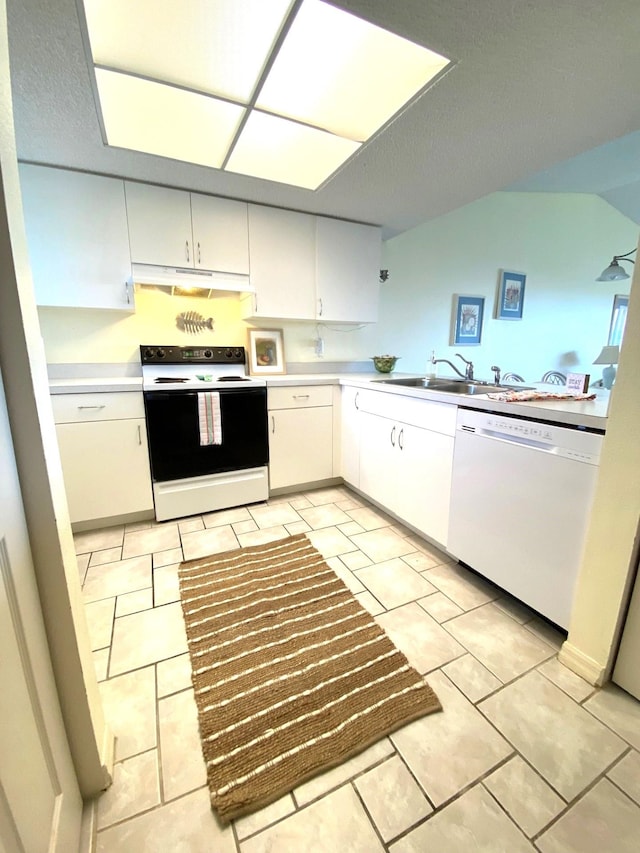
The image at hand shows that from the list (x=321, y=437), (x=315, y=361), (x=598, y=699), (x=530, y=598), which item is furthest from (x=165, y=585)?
(x=315, y=361)

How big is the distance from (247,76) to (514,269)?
3.68 m

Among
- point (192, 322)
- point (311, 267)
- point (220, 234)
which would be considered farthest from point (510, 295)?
point (192, 322)

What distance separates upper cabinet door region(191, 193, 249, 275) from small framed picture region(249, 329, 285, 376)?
20.1 inches

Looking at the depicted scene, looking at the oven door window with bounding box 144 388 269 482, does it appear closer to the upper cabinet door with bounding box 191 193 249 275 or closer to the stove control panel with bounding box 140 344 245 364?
the stove control panel with bounding box 140 344 245 364

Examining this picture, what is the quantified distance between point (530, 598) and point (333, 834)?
106 cm

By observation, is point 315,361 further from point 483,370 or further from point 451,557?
point 483,370

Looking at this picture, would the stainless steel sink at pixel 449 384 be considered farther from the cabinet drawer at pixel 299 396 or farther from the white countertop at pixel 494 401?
the cabinet drawer at pixel 299 396

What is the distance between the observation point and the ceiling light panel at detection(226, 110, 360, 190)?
5.40ft

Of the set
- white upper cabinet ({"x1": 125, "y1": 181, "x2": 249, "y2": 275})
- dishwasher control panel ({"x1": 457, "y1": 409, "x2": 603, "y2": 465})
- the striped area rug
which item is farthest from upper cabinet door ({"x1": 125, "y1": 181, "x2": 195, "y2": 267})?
dishwasher control panel ({"x1": 457, "y1": 409, "x2": 603, "y2": 465})

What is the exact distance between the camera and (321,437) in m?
2.73

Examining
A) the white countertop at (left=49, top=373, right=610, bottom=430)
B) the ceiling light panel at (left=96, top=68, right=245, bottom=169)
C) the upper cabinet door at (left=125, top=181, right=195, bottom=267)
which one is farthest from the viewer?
the upper cabinet door at (left=125, top=181, right=195, bottom=267)

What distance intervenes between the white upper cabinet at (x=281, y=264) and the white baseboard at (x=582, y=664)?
8.05 feet

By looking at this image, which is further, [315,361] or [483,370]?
[483,370]

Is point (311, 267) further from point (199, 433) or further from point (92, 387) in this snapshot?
point (92, 387)
